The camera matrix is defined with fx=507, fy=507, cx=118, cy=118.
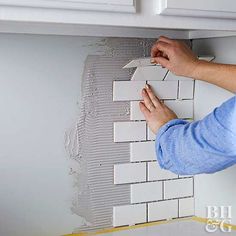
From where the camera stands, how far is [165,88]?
1.48 m

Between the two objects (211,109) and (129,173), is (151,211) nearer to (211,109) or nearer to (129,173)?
(129,173)

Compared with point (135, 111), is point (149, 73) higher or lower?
higher

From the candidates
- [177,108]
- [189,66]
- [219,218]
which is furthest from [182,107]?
[219,218]

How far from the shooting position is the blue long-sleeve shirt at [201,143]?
3.32 feet

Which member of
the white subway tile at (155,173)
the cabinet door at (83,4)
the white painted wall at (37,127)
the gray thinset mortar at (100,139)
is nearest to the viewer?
the cabinet door at (83,4)

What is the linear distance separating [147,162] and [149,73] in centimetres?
26

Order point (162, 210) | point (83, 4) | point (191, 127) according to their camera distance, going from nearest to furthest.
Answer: point (83, 4) < point (191, 127) < point (162, 210)

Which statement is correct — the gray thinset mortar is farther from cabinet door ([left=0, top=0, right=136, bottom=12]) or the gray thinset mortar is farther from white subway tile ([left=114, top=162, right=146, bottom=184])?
cabinet door ([left=0, top=0, right=136, bottom=12])

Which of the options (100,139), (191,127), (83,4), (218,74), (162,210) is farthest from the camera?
(162,210)

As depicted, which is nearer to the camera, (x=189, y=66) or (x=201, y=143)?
(x=201, y=143)

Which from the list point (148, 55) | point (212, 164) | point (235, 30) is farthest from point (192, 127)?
point (148, 55)

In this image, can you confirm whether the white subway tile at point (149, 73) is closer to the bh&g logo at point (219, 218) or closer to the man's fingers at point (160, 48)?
the man's fingers at point (160, 48)

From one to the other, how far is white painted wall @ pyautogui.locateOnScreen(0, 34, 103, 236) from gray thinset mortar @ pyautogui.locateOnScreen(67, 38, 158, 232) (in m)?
0.03

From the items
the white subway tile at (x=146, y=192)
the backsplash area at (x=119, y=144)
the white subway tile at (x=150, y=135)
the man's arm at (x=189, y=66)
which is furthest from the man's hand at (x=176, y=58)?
the white subway tile at (x=146, y=192)
